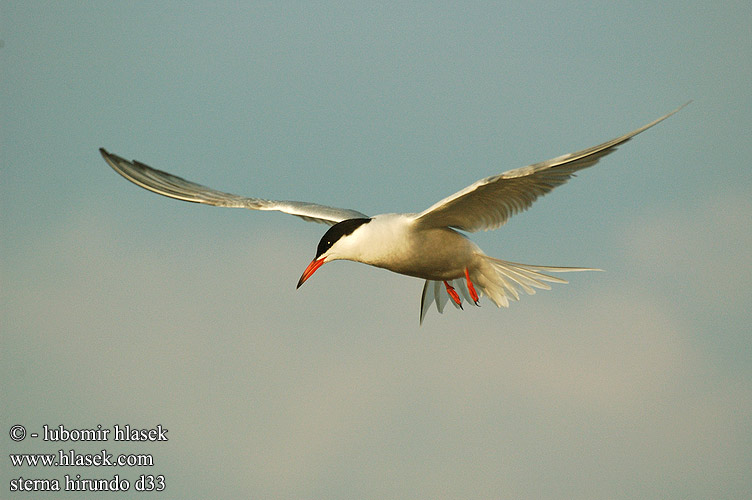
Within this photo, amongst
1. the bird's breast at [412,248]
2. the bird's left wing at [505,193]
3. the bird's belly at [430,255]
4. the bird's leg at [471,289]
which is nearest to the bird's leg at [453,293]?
the bird's leg at [471,289]

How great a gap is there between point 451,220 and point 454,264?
53 cm

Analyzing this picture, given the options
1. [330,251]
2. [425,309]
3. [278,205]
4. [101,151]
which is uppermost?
[101,151]

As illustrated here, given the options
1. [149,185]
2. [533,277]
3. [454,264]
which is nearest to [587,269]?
[533,277]

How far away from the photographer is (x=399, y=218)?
25.2 feet

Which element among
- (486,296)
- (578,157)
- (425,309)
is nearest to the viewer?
(578,157)

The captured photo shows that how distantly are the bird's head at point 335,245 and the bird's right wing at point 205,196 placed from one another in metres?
1.16

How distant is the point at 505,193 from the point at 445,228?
0.78m

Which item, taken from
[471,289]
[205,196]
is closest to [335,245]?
→ [471,289]

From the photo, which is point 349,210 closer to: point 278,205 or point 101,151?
point 278,205

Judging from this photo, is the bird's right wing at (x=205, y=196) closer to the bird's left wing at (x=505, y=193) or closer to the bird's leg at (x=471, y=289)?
the bird's leg at (x=471, y=289)

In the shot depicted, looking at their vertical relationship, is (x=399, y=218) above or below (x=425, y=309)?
above

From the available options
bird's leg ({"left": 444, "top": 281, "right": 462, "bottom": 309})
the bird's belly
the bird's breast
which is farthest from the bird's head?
bird's leg ({"left": 444, "top": 281, "right": 462, "bottom": 309})

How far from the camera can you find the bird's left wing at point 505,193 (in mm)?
6508

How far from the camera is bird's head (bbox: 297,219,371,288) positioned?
770cm
